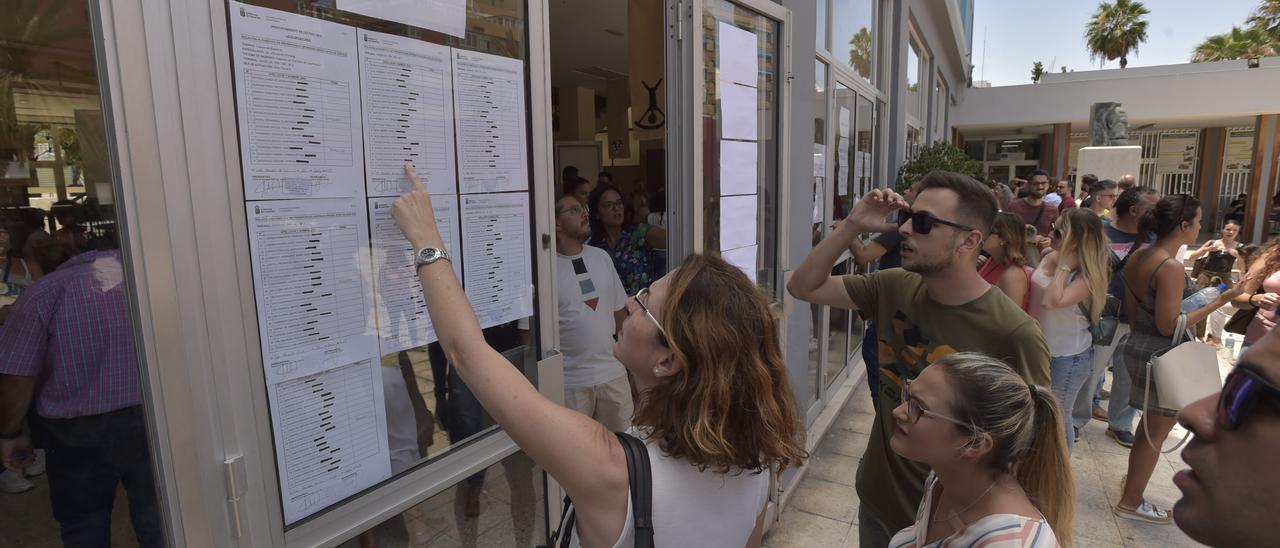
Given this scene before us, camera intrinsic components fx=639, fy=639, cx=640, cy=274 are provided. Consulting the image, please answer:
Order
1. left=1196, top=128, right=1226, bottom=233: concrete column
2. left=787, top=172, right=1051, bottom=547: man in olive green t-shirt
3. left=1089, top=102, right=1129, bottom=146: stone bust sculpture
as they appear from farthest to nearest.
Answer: left=1196, top=128, right=1226, bottom=233: concrete column < left=1089, top=102, right=1129, bottom=146: stone bust sculpture < left=787, top=172, right=1051, bottom=547: man in olive green t-shirt

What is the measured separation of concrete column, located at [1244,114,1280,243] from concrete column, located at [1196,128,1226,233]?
416 cm

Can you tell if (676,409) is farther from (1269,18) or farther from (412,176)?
(1269,18)

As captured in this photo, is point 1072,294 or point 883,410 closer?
point 883,410

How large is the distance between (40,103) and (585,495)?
135 cm

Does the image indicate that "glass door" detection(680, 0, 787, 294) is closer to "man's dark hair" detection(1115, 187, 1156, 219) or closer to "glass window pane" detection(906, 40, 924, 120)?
"man's dark hair" detection(1115, 187, 1156, 219)

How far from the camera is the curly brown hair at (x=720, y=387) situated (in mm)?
1279

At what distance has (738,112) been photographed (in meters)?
3.16

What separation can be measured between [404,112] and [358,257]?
0.39 metres

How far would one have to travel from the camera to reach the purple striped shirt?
4.28 feet

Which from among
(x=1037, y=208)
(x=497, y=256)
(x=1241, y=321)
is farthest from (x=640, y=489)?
(x=1037, y=208)

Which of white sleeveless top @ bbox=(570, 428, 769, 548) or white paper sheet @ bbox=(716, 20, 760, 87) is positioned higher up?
white paper sheet @ bbox=(716, 20, 760, 87)

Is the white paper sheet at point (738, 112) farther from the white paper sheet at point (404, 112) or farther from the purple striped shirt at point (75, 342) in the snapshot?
the purple striped shirt at point (75, 342)

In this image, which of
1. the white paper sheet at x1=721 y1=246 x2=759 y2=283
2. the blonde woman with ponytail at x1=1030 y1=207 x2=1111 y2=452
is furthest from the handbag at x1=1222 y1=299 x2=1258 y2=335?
the white paper sheet at x1=721 y1=246 x2=759 y2=283

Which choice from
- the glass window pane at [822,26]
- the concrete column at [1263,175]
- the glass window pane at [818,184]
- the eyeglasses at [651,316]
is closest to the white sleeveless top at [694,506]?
the eyeglasses at [651,316]
